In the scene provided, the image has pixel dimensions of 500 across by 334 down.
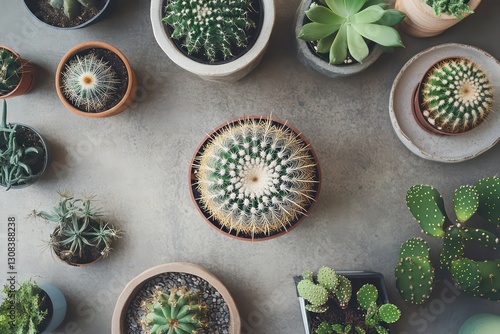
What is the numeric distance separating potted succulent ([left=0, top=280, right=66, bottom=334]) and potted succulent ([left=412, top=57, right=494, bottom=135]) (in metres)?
1.98

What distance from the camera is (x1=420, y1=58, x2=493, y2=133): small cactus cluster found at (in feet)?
6.62

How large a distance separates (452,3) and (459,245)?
1.05 meters

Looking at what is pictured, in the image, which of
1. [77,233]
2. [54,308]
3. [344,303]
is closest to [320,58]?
[344,303]

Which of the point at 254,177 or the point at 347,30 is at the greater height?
the point at 347,30

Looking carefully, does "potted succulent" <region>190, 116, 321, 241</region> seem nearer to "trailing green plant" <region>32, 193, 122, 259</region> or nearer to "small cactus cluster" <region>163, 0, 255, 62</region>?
"small cactus cluster" <region>163, 0, 255, 62</region>

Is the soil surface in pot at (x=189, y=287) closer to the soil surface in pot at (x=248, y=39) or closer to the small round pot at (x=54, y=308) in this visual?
the small round pot at (x=54, y=308)

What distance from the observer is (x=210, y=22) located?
1.86 m

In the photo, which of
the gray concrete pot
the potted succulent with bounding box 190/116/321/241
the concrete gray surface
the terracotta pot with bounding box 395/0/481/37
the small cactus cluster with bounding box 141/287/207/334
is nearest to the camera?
the potted succulent with bounding box 190/116/321/241

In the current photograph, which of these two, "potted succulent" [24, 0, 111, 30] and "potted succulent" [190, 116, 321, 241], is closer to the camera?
"potted succulent" [190, 116, 321, 241]

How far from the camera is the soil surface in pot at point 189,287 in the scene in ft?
7.54

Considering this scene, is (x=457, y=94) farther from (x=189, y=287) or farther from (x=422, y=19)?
(x=189, y=287)

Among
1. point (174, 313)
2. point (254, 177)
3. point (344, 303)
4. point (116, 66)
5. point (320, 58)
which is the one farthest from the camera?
point (116, 66)

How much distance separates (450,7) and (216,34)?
0.99 metres

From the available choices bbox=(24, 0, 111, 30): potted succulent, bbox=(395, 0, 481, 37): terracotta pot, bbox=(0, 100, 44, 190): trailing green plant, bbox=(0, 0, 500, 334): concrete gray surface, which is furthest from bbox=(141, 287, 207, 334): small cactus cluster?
bbox=(395, 0, 481, 37): terracotta pot
